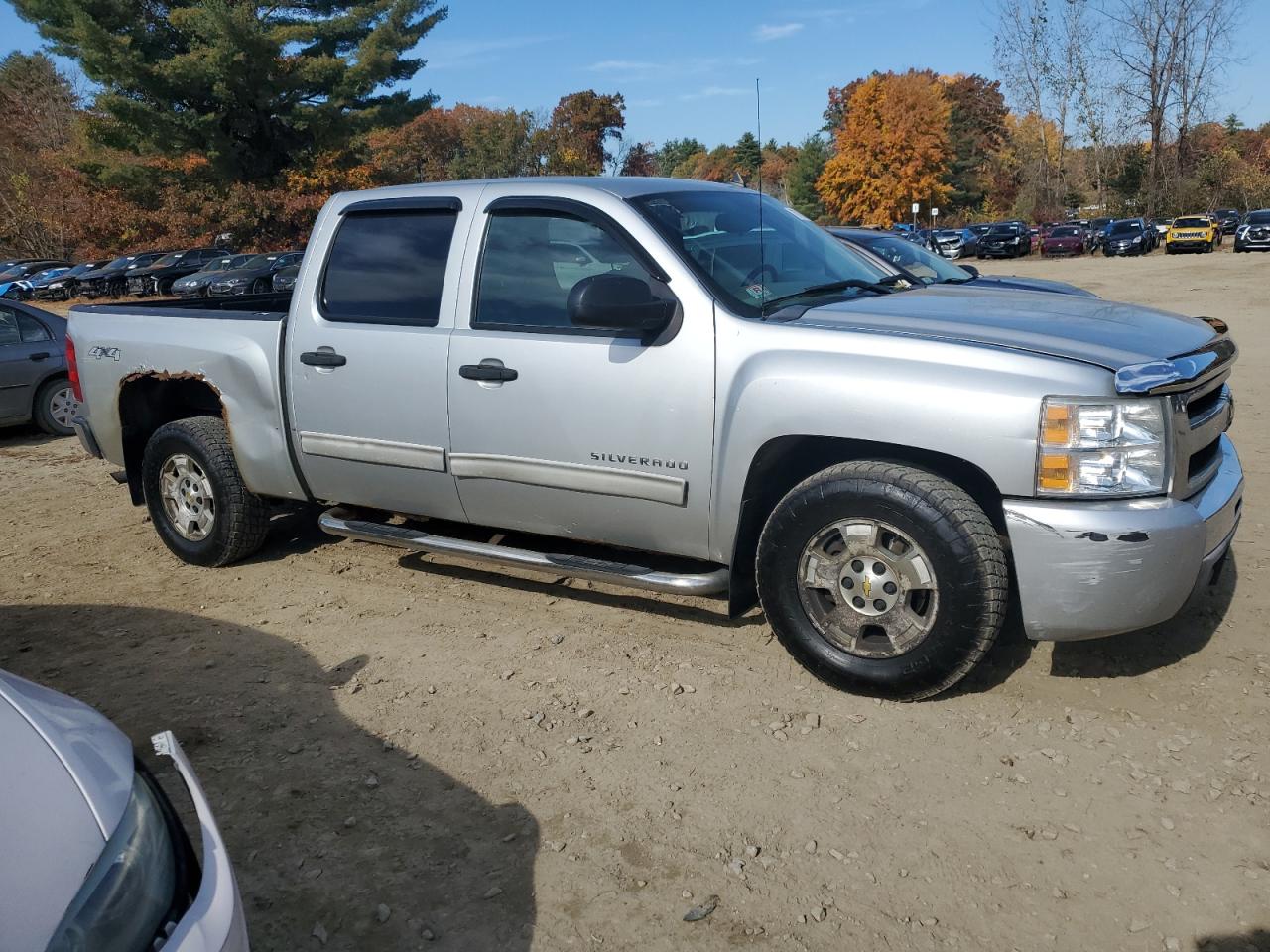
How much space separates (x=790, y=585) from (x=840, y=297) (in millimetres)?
1290

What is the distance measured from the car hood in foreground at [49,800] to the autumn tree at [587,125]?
2986 inches

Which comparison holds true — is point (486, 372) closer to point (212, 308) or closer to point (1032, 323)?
point (1032, 323)

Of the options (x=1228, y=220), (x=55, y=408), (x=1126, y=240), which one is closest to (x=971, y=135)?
(x=1228, y=220)

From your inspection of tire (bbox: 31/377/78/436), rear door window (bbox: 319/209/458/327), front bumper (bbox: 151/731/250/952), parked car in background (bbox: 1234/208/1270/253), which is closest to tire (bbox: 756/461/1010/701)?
rear door window (bbox: 319/209/458/327)

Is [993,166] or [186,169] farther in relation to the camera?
[993,166]

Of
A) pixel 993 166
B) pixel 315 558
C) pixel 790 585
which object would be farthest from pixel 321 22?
pixel 993 166

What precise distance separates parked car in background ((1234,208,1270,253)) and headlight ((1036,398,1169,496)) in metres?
41.0

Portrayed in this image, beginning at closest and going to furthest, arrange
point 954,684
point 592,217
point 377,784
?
point 377,784 → point 954,684 → point 592,217

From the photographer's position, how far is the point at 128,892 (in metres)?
1.84

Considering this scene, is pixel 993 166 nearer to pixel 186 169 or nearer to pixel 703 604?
pixel 186 169

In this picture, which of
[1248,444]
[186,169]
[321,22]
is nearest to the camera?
[1248,444]

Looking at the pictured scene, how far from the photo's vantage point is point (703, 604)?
193 inches

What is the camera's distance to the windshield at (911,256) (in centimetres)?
1029

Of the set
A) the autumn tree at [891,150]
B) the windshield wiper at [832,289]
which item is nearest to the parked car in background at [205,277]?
the windshield wiper at [832,289]
